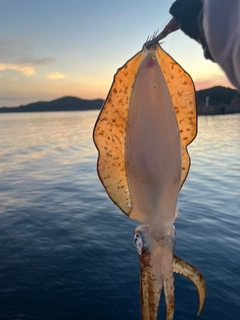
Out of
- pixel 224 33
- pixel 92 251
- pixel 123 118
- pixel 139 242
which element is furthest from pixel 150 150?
pixel 92 251

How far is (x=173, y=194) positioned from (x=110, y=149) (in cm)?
52

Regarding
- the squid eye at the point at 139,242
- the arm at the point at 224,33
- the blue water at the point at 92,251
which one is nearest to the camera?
the arm at the point at 224,33

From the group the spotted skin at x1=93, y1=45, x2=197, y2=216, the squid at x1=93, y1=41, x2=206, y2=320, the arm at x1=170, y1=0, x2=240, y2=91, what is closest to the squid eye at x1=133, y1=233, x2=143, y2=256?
the squid at x1=93, y1=41, x2=206, y2=320

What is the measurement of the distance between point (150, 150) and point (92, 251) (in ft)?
20.8

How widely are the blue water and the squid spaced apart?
12.4 ft

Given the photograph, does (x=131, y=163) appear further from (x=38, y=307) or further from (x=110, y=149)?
(x=38, y=307)

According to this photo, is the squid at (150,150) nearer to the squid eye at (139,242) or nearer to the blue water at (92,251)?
the squid eye at (139,242)

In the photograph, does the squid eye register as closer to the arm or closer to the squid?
the squid

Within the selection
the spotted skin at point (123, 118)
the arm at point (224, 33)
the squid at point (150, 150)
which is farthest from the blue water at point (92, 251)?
the arm at point (224, 33)

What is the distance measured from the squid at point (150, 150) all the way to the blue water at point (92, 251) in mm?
3786

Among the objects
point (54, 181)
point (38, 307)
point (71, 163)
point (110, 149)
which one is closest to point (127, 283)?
point (38, 307)

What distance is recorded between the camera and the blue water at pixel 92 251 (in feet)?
20.0

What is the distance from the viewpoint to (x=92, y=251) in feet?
27.1

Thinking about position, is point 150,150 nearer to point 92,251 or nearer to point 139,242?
point 139,242
